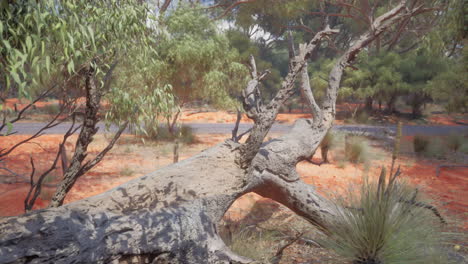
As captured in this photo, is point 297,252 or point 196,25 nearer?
point 297,252

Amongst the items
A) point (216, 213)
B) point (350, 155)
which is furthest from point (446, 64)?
point (216, 213)

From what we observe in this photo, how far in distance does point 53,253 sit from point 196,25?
1100 centimetres

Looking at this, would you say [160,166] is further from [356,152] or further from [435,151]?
[435,151]

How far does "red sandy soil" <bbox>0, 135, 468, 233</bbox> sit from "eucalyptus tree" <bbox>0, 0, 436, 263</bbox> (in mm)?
901

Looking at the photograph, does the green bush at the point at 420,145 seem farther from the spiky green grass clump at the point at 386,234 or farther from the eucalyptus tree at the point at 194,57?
the spiky green grass clump at the point at 386,234

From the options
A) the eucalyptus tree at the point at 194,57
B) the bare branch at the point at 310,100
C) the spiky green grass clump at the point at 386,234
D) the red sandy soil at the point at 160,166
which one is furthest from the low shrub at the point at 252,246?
the eucalyptus tree at the point at 194,57

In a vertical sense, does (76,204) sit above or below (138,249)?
above

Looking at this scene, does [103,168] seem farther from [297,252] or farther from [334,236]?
[334,236]

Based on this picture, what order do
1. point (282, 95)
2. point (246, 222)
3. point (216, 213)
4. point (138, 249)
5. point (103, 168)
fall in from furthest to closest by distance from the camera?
point (103, 168) → point (246, 222) → point (282, 95) → point (216, 213) → point (138, 249)

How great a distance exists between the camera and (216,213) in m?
3.24

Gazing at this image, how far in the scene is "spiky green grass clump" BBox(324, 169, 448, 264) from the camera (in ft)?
9.03

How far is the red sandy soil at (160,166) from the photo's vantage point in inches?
223

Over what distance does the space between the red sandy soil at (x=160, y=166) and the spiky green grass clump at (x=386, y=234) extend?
1.09 m

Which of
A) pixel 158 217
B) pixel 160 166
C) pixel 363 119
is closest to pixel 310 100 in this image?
pixel 158 217
